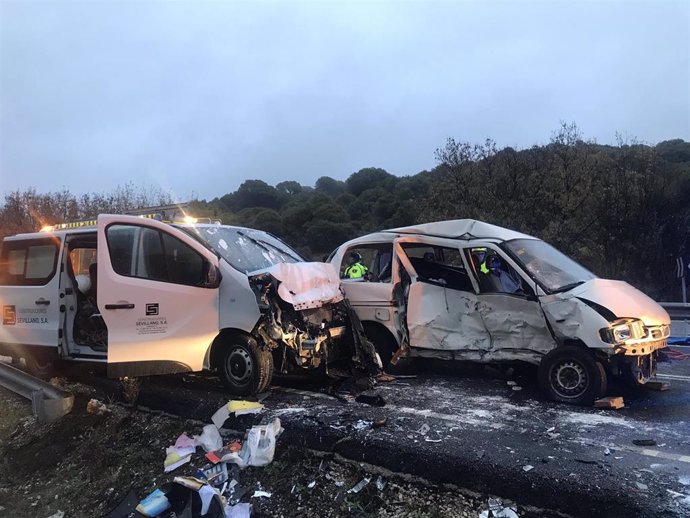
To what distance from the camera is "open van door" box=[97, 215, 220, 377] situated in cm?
543

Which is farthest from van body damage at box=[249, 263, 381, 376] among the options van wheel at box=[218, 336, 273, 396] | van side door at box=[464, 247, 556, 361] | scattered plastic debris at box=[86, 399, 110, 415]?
scattered plastic debris at box=[86, 399, 110, 415]

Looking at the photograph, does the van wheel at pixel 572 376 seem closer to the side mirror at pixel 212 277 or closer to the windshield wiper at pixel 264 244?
the windshield wiper at pixel 264 244

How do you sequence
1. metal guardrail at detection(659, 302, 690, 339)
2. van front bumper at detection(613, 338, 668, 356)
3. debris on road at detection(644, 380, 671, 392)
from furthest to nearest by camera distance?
metal guardrail at detection(659, 302, 690, 339) < debris on road at detection(644, 380, 671, 392) < van front bumper at detection(613, 338, 668, 356)

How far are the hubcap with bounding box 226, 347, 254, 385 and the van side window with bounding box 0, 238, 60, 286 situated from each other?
2612 millimetres

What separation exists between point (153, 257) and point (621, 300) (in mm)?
4962

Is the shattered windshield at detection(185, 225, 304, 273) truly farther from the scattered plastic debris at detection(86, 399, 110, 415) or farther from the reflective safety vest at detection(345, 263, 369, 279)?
the scattered plastic debris at detection(86, 399, 110, 415)

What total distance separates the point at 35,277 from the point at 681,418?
7316 mm

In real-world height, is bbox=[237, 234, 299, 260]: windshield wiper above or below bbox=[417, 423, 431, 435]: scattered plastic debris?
above

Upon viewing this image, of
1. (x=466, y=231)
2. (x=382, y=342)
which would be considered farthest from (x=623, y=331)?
(x=382, y=342)

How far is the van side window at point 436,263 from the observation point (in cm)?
637

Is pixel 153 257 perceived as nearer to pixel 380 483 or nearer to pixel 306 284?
pixel 306 284

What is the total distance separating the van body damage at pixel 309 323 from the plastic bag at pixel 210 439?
1.03 m

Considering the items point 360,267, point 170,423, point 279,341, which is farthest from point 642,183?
point 170,423

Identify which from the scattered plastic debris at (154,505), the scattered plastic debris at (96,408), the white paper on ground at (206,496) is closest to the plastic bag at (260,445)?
the white paper on ground at (206,496)
